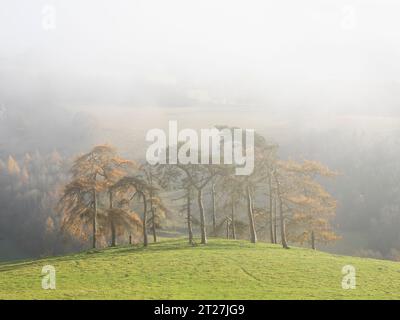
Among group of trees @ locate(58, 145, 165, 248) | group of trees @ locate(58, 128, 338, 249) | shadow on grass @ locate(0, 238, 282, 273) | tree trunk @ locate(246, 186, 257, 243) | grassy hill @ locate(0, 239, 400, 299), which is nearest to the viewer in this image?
grassy hill @ locate(0, 239, 400, 299)

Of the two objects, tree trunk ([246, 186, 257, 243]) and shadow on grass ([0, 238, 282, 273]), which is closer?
shadow on grass ([0, 238, 282, 273])

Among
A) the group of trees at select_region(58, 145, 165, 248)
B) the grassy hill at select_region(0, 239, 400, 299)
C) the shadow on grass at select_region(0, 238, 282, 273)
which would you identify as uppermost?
the group of trees at select_region(58, 145, 165, 248)

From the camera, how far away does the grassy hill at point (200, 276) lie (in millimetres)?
35312

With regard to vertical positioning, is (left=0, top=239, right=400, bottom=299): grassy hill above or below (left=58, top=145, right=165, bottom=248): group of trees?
below

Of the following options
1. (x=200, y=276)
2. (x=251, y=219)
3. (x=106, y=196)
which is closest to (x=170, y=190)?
(x=106, y=196)

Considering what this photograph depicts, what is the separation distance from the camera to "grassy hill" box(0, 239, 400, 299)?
116 feet

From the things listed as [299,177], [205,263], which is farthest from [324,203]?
[205,263]

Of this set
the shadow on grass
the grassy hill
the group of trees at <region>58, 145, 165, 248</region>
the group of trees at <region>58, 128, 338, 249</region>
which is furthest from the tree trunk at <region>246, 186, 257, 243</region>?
the group of trees at <region>58, 145, 165, 248</region>

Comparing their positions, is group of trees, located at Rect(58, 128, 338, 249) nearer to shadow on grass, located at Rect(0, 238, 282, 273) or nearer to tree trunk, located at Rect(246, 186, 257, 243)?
tree trunk, located at Rect(246, 186, 257, 243)

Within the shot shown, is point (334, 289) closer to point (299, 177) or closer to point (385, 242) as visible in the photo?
point (299, 177)

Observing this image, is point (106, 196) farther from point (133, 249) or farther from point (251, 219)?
point (251, 219)

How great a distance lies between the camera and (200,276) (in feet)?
139

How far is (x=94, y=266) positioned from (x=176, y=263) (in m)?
8.32

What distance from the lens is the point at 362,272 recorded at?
152ft
